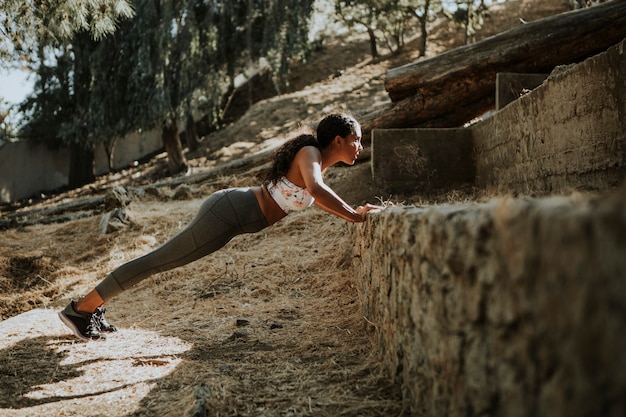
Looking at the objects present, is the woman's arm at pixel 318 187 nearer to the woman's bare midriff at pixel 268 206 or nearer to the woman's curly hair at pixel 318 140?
the woman's curly hair at pixel 318 140

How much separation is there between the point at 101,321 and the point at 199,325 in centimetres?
70

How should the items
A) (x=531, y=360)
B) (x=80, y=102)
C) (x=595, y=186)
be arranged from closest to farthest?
(x=531, y=360) → (x=595, y=186) → (x=80, y=102)

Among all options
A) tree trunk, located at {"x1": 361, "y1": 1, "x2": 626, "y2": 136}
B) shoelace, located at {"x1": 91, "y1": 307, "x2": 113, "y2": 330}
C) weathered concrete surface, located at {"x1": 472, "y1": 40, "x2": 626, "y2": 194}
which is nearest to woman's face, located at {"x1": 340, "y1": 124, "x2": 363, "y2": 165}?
weathered concrete surface, located at {"x1": 472, "y1": 40, "x2": 626, "y2": 194}

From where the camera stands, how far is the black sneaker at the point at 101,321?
373 centimetres

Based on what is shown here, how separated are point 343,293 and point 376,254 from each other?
1508 mm

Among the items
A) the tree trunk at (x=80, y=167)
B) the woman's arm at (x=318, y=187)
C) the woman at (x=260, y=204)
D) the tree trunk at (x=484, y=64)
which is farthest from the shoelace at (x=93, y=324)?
the tree trunk at (x=80, y=167)

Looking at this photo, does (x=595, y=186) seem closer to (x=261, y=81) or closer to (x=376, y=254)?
(x=376, y=254)

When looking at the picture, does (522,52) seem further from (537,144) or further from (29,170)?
(29,170)

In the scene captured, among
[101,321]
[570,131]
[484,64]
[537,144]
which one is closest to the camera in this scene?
[570,131]

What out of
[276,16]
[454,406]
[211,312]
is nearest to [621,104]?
[454,406]

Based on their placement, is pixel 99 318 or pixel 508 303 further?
pixel 99 318

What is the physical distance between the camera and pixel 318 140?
328cm

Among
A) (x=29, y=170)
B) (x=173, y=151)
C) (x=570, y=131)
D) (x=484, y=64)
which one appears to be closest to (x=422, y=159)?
(x=484, y=64)

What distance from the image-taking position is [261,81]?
2023 cm
